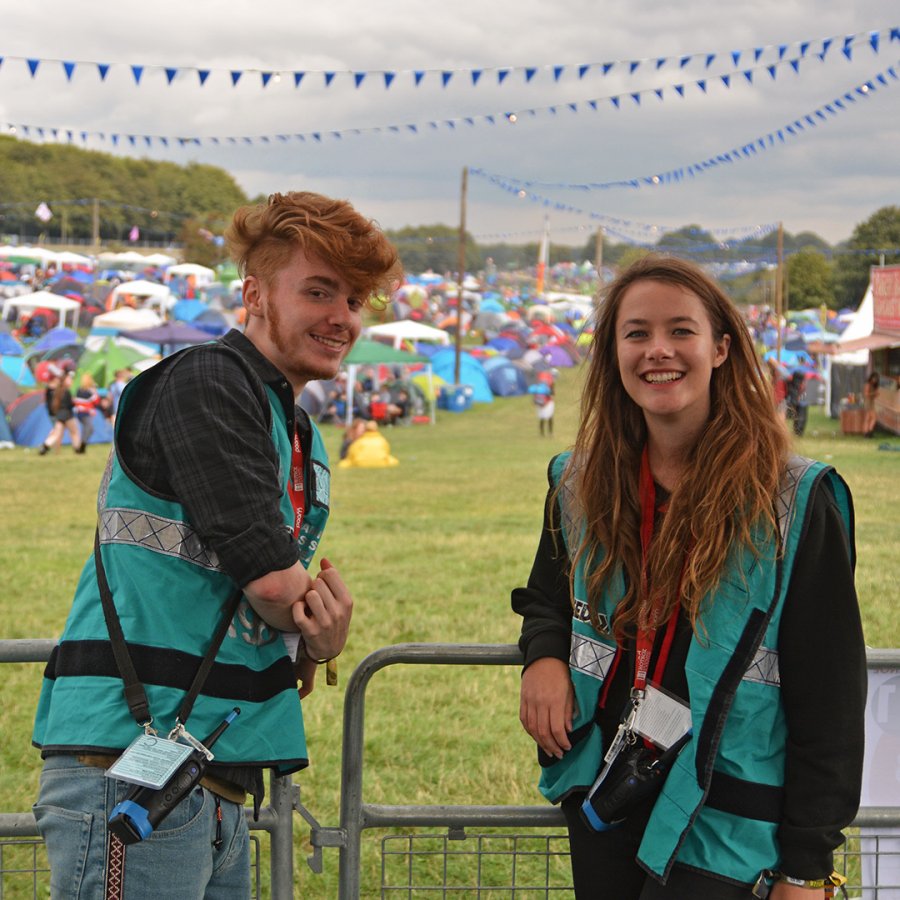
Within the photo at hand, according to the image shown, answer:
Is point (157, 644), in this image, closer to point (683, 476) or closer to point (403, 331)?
point (683, 476)

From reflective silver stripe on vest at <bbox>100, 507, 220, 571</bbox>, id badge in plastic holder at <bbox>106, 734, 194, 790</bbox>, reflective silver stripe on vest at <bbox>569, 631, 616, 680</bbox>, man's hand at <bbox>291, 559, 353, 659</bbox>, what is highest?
reflective silver stripe on vest at <bbox>100, 507, 220, 571</bbox>

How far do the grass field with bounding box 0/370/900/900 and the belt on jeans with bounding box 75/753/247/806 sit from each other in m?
1.08

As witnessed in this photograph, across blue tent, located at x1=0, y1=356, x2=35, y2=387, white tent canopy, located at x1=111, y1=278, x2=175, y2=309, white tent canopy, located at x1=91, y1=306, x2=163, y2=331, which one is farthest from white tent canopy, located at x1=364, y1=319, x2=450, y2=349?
white tent canopy, located at x1=111, y1=278, x2=175, y2=309

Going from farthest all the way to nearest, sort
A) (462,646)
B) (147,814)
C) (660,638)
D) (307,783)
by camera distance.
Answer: (307,783) → (462,646) → (660,638) → (147,814)

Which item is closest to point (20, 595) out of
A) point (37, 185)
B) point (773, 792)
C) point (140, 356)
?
point (773, 792)

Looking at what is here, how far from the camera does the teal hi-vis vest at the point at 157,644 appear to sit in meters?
1.84

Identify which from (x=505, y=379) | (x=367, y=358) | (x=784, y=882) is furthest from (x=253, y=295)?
(x=505, y=379)

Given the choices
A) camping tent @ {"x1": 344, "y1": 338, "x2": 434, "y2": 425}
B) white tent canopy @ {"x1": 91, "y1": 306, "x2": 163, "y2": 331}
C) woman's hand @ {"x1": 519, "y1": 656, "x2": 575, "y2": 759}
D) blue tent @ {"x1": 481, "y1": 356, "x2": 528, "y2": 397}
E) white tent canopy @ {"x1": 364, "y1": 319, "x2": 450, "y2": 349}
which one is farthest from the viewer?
blue tent @ {"x1": 481, "y1": 356, "x2": 528, "y2": 397}

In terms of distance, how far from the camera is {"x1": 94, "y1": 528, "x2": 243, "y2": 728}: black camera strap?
1819 millimetres

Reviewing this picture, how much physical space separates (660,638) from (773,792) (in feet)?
1.11

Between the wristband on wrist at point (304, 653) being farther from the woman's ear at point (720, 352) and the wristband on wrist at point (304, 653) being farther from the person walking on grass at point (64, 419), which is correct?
the person walking on grass at point (64, 419)

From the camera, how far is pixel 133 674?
1.83 meters

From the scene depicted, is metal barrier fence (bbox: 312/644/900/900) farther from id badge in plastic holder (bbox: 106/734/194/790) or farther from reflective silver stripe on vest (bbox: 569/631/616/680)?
id badge in plastic holder (bbox: 106/734/194/790)

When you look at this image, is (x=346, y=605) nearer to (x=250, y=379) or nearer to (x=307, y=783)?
(x=250, y=379)
